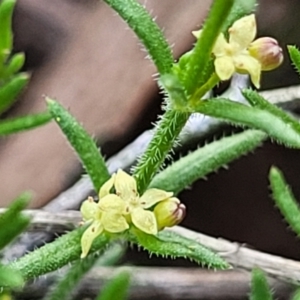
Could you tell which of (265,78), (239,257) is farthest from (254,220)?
(239,257)

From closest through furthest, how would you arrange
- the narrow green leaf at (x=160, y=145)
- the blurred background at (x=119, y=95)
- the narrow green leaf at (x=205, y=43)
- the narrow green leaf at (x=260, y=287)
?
the narrow green leaf at (x=205, y=43)
the narrow green leaf at (x=160, y=145)
the narrow green leaf at (x=260, y=287)
the blurred background at (x=119, y=95)

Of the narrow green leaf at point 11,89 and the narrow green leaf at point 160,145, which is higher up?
the narrow green leaf at point 11,89

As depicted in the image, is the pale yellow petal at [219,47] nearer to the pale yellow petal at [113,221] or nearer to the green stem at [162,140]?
the green stem at [162,140]

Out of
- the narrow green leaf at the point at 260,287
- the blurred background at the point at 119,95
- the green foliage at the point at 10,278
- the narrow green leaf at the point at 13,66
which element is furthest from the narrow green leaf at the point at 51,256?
the blurred background at the point at 119,95

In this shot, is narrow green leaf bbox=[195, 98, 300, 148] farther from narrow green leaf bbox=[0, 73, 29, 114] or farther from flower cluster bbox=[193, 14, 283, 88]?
narrow green leaf bbox=[0, 73, 29, 114]

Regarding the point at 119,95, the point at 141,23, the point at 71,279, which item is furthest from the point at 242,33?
the point at 119,95

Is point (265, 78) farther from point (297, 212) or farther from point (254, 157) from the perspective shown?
point (297, 212)

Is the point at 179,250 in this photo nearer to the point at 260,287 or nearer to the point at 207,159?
the point at 260,287
